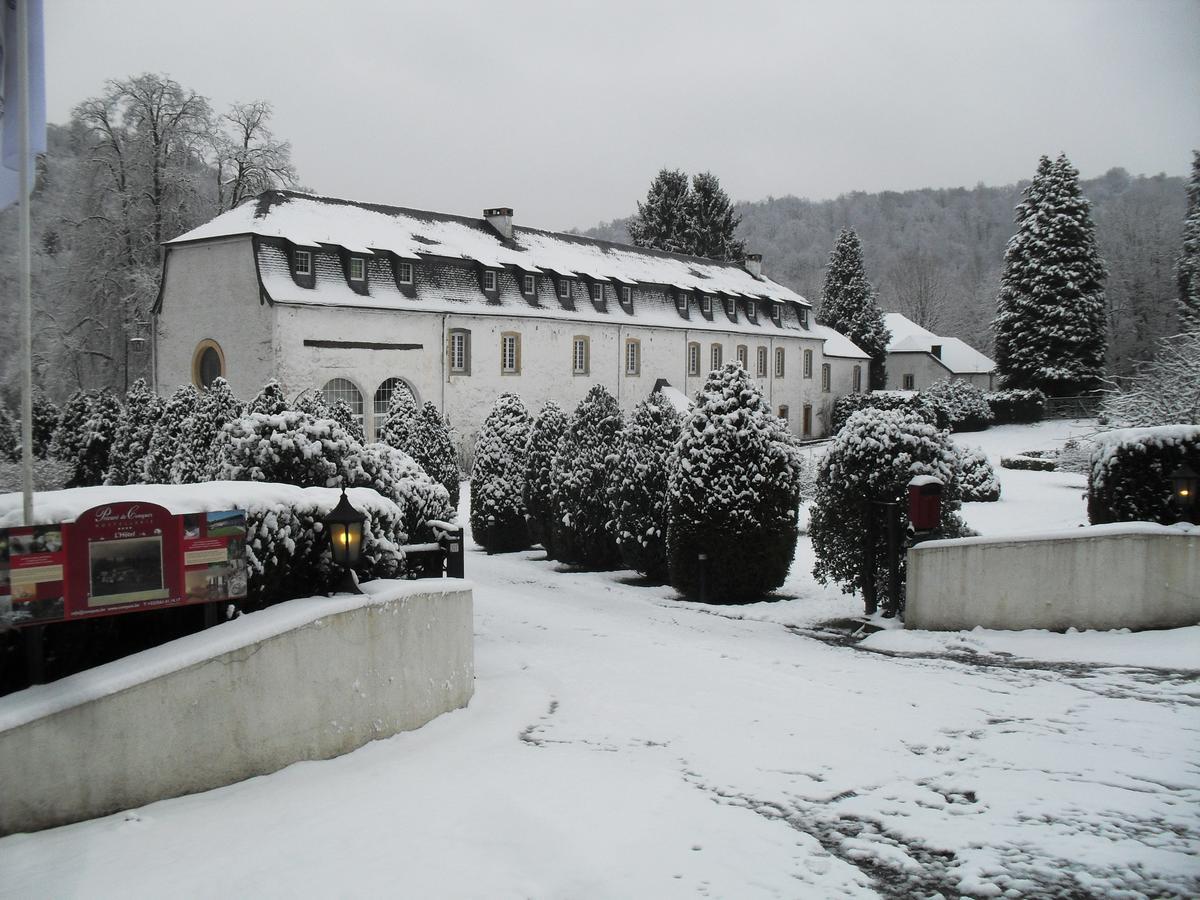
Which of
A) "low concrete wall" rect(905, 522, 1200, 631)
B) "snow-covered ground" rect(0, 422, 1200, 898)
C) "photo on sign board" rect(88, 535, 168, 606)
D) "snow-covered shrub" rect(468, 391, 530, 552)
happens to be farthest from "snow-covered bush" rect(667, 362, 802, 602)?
"photo on sign board" rect(88, 535, 168, 606)

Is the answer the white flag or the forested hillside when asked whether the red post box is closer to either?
the white flag

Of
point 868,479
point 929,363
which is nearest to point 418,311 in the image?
point 868,479

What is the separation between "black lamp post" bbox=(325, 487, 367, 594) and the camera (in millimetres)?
6426

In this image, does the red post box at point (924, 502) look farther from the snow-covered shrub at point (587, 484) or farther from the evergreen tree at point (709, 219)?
the evergreen tree at point (709, 219)

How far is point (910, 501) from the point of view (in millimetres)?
11438

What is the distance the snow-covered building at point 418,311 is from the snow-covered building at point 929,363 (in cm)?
1891

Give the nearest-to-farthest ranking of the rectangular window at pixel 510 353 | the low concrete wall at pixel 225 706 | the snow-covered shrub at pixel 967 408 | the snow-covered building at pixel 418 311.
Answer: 1. the low concrete wall at pixel 225 706
2. the snow-covered building at pixel 418 311
3. the rectangular window at pixel 510 353
4. the snow-covered shrub at pixel 967 408

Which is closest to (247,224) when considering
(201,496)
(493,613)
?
(493,613)

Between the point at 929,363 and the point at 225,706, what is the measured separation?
59.5 metres

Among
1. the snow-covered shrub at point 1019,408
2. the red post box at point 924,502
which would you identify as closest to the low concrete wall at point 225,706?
the red post box at point 924,502

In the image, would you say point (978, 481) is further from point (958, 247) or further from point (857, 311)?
point (958, 247)

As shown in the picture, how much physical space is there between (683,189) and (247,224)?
43.5 meters

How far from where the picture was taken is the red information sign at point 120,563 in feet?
16.1

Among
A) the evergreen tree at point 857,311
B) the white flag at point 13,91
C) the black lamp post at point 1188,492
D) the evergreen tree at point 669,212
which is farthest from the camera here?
the evergreen tree at point 669,212
